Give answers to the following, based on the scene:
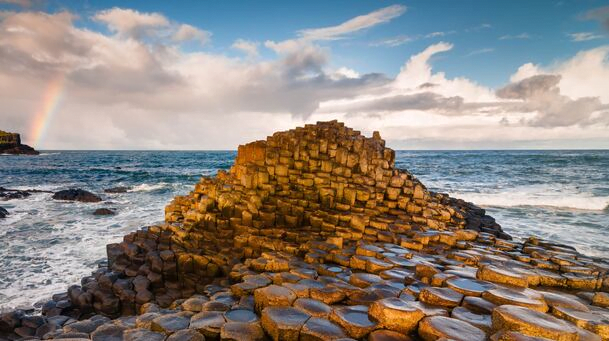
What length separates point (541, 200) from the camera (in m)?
23.8

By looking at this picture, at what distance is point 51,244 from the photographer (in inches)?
538

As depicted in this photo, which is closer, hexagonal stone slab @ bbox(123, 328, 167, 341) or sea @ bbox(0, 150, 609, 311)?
hexagonal stone slab @ bbox(123, 328, 167, 341)

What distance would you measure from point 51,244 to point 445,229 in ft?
54.3

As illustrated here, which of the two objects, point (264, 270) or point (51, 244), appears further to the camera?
point (51, 244)

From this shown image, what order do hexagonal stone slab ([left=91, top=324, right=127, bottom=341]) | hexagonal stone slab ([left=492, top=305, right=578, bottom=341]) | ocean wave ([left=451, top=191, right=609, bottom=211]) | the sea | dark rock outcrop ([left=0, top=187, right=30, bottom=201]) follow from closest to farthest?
hexagonal stone slab ([left=492, top=305, right=578, bottom=341]) → hexagonal stone slab ([left=91, top=324, right=127, bottom=341]) → the sea → ocean wave ([left=451, top=191, right=609, bottom=211]) → dark rock outcrop ([left=0, top=187, right=30, bottom=201])

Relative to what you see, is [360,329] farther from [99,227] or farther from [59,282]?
[99,227]

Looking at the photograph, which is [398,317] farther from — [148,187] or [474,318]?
[148,187]

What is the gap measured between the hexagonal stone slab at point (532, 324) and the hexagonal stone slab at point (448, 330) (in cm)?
30

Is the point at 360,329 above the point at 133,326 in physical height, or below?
above

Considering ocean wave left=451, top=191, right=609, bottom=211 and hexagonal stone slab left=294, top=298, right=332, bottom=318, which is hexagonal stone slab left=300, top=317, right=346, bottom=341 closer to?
hexagonal stone slab left=294, top=298, right=332, bottom=318

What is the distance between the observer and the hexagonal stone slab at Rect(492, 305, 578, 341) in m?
3.57

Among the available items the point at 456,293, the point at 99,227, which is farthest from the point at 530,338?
the point at 99,227

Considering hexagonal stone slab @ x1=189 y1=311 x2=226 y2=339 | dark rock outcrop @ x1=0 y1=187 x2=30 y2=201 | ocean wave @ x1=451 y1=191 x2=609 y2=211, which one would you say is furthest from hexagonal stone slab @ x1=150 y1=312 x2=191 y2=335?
dark rock outcrop @ x1=0 y1=187 x2=30 y2=201

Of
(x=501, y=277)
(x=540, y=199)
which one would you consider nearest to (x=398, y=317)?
(x=501, y=277)
